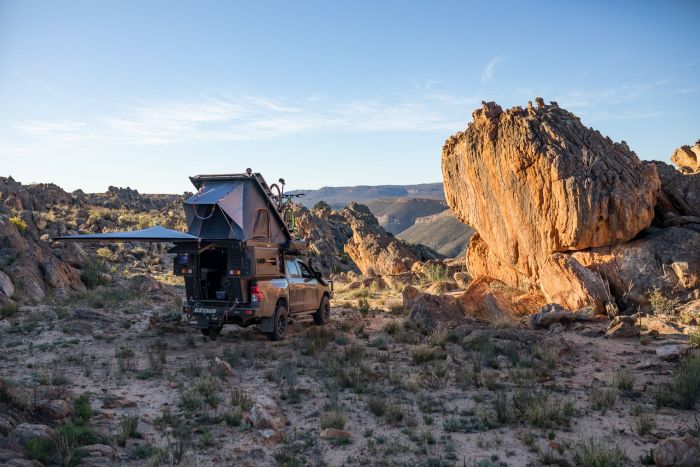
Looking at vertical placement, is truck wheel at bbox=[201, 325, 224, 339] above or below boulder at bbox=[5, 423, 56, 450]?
below

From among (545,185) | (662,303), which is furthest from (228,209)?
(662,303)

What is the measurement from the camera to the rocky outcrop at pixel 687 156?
24453mm

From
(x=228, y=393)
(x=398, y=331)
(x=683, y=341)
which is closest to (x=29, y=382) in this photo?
(x=228, y=393)

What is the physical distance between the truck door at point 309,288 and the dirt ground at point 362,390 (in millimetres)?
957

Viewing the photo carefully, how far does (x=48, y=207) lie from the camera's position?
146 feet

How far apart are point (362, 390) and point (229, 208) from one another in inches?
219

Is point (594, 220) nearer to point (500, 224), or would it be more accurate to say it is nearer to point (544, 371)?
point (500, 224)

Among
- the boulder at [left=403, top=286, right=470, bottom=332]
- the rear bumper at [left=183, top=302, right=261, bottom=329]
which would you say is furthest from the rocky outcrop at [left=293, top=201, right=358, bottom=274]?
the rear bumper at [left=183, top=302, right=261, bottom=329]

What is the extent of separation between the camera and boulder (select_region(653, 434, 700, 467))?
5316 mm

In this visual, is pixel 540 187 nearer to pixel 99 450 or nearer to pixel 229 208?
pixel 229 208

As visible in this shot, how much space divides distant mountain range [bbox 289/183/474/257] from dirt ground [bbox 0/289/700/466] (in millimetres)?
10156

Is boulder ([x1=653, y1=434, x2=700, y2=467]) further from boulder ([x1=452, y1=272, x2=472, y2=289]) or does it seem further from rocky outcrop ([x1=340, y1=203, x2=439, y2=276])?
rocky outcrop ([x1=340, y1=203, x2=439, y2=276])

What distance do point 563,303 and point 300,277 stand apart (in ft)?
23.5

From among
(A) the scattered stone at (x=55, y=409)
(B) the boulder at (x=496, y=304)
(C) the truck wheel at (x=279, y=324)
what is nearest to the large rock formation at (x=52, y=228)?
(C) the truck wheel at (x=279, y=324)
